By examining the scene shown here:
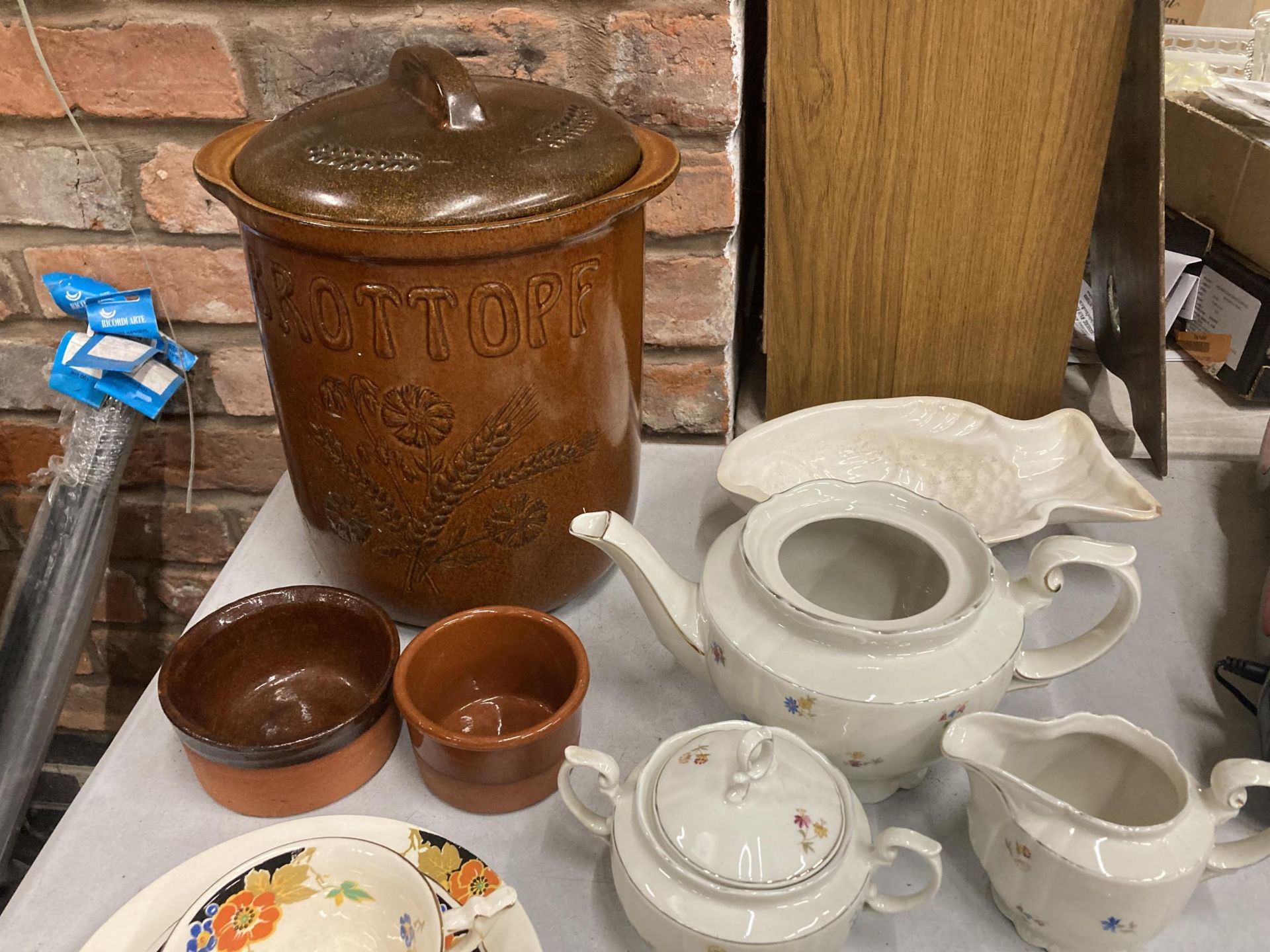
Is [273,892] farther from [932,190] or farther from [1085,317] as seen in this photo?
[1085,317]

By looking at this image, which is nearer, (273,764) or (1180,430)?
(273,764)

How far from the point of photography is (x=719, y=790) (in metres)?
0.46

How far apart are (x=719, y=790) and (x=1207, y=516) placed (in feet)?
1.86

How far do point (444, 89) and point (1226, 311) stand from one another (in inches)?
31.2

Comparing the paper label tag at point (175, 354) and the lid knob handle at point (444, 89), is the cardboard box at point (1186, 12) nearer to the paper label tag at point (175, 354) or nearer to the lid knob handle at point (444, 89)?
the lid knob handle at point (444, 89)

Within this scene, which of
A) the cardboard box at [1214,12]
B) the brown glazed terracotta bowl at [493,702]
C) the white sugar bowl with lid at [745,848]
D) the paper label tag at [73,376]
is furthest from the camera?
the cardboard box at [1214,12]

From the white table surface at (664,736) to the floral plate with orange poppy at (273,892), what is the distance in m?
0.02

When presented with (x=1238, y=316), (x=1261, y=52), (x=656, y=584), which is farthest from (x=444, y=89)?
(x=1261, y=52)

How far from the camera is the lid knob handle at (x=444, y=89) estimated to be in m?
0.56

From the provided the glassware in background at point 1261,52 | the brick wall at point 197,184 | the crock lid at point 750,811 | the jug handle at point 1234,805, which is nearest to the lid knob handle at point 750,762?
the crock lid at point 750,811

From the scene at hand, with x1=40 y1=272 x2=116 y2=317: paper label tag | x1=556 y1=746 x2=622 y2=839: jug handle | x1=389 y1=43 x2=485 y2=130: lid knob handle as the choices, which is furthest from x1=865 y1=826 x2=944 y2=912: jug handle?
x1=40 y1=272 x2=116 y2=317: paper label tag

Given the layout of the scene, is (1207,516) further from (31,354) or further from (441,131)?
(31,354)

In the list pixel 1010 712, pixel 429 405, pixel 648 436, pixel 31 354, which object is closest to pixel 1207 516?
pixel 1010 712

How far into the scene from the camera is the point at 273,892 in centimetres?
49
